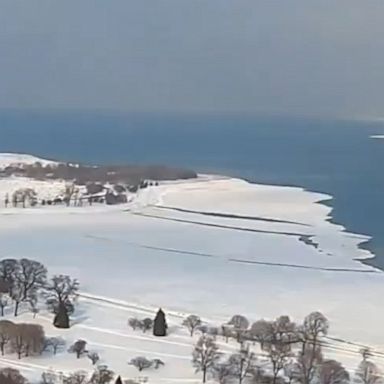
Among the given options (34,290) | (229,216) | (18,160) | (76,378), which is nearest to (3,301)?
(34,290)

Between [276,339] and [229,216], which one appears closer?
[276,339]

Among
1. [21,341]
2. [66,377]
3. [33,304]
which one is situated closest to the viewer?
[66,377]

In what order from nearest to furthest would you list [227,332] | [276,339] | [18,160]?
[276,339]
[227,332]
[18,160]

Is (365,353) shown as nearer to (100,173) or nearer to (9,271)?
(9,271)

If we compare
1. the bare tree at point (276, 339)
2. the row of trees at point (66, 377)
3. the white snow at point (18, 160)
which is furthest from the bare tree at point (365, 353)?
the white snow at point (18, 160)

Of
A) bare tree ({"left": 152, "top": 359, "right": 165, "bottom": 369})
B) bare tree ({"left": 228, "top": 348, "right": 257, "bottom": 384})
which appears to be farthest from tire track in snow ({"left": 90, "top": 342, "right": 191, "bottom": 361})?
bare tree ({"left": 228, "top": 348, "right": 257, "bottom": 384})

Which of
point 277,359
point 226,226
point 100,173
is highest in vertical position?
point 100,173

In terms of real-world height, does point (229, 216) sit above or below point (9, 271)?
above
